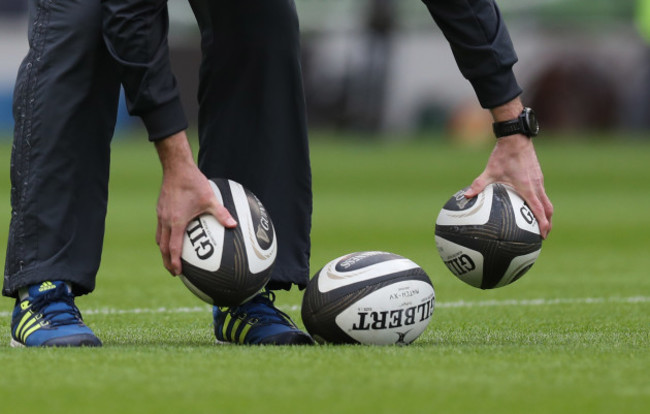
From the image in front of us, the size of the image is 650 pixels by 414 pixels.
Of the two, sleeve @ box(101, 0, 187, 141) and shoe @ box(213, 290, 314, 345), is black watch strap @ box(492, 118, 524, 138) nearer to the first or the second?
shoe @ box(213, 290, 314, 345)

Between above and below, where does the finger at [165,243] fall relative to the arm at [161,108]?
below

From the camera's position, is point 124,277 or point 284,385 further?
point 124,277

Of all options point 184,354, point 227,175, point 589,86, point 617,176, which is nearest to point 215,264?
point 184,354

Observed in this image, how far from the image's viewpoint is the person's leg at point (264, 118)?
13.4 ft

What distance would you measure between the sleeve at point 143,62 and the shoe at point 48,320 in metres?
0.51

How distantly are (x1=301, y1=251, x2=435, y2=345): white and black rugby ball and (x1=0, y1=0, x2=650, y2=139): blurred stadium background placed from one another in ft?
77.0

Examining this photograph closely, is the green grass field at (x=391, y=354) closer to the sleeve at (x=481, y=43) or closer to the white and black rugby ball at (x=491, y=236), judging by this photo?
the white and black rugby ball at (x=491, y=236)

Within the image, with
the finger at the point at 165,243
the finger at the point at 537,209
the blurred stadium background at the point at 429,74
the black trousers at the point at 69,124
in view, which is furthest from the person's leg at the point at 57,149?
the blurred stadium background at the point at 429,74

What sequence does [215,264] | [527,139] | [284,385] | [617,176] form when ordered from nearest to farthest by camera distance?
1. [284,385]
2. [215,264]
3. [527,139]
4. [617,176]

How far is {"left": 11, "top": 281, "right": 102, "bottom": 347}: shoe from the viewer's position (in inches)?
140

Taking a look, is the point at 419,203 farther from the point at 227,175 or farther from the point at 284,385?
the point at 284,385

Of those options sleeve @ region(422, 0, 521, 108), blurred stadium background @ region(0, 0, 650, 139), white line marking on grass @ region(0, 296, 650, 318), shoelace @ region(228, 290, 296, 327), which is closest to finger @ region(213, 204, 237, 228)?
shoelace @ region(228, 290, 296, 327)

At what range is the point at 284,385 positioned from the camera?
9.33 ft

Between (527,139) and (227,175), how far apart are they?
35.1 inches
